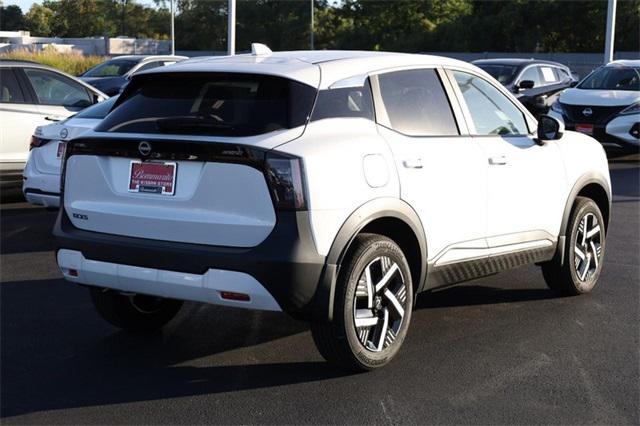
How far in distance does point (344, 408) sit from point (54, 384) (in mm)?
1577

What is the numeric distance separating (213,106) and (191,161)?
40cm

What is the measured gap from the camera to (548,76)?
2128cm

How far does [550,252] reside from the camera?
6828 millimetres

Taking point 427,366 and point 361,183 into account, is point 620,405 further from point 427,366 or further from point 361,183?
point 361,183

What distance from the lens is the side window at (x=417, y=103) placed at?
5605 mm

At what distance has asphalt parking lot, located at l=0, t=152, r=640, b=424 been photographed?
474 centimetres

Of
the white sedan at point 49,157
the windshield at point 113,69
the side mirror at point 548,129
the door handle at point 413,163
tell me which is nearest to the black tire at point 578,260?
the side mirror at point 548,129

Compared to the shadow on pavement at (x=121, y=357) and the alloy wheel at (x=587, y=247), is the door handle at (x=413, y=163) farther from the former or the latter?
the alloy wheel at (x=587, y=247)

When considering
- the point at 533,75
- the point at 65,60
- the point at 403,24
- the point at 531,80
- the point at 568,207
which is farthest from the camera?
the point at 403,24

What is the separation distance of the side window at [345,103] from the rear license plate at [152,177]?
2.65ft

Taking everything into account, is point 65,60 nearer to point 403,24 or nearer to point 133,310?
point 133,310

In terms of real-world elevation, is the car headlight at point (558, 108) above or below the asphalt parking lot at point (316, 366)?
above

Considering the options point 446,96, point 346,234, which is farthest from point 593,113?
point 346,234

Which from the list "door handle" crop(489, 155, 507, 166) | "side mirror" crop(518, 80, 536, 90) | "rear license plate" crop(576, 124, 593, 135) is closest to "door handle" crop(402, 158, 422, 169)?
"door handle" crop(489, 155, 507, 166)
